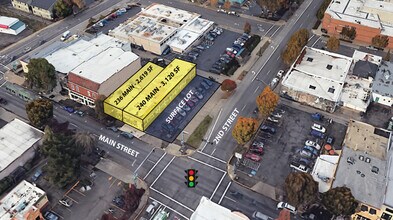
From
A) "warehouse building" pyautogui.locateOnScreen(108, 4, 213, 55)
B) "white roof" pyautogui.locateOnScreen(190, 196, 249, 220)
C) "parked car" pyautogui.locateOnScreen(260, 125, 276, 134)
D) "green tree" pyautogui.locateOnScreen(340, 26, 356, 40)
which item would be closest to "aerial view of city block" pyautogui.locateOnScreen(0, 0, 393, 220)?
"white roof" pyautogui.locateOnScreen(190, 196, 249, 220)

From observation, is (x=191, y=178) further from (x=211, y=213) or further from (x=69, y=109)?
(x=69, y=109)

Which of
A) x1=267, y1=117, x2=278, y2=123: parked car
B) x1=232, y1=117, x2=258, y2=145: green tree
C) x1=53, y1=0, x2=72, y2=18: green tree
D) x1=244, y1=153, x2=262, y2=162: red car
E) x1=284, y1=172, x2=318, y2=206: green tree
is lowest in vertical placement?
x1=284, y1=172, x2=318, y2=206: green tree

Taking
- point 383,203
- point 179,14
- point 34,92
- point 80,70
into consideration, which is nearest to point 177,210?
point 383,203

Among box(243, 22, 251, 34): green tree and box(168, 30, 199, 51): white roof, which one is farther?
box(243, 22, 251, 34): green tree

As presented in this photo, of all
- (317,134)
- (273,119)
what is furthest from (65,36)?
(317,134)

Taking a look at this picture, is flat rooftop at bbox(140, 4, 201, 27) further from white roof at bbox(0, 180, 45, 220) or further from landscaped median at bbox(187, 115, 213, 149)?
white roof at bbox(0, 180, 45, 220)

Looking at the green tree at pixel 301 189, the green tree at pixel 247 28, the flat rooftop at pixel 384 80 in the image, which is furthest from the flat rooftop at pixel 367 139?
the green tree at pixel 247 28

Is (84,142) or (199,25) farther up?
(199,25)
